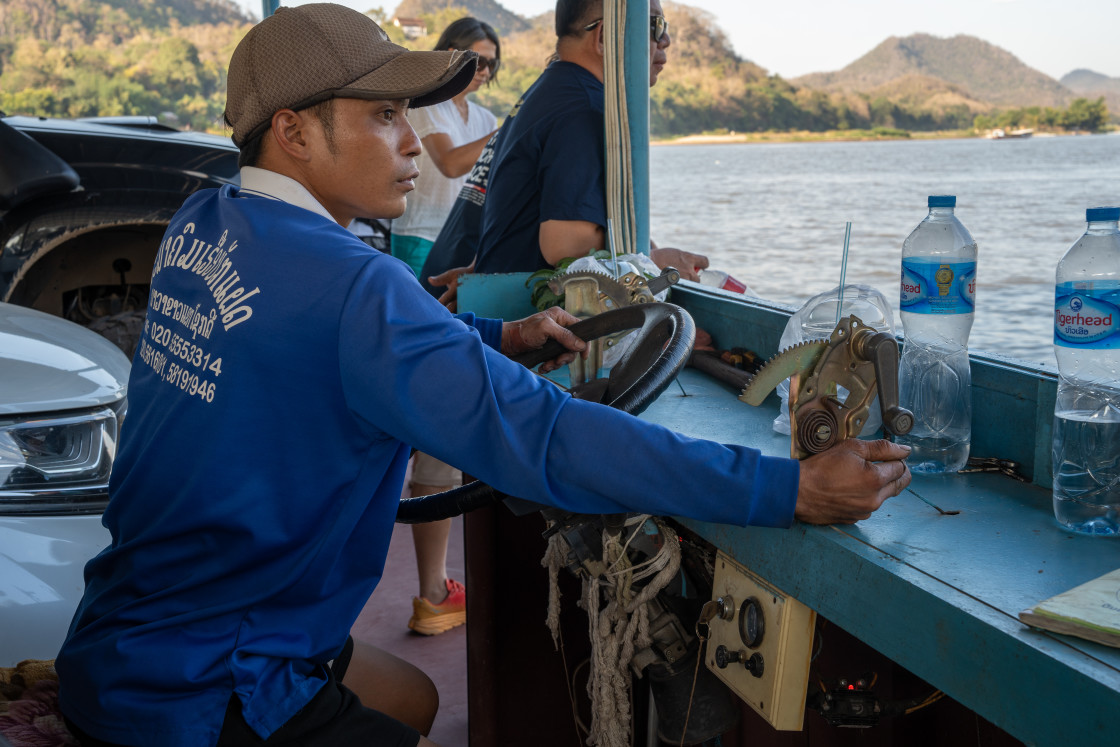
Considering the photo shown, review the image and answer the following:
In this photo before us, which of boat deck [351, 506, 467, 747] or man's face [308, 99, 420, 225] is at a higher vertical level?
man's face [308, 99, 420, 225]

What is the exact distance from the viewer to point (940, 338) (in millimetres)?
1623

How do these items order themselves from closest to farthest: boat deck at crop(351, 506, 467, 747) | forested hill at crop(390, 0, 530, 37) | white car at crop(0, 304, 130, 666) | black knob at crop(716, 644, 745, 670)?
black knob at crop(716, 644, 745, 670)
white car at crop(0, 304, 130, 666)
boat deck at crop(351, 506, 467, 747)
forested hill at crop(390, 0, 530, 37)

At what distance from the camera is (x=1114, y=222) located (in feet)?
4.64

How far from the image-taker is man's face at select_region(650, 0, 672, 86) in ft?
9.52

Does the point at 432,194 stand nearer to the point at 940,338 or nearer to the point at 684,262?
the point at 684,262

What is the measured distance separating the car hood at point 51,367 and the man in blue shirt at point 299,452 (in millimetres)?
1132

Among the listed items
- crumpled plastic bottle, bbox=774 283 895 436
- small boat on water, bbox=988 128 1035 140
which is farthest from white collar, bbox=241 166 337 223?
small boat on water, bbox=988 128 1035 140

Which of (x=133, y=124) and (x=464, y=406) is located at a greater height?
(x=133, y=124)

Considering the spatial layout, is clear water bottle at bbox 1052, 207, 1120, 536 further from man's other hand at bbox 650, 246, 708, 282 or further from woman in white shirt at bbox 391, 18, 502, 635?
woman in white shirt at bbox 391, 18, 502, 635

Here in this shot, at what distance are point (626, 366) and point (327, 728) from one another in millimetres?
854

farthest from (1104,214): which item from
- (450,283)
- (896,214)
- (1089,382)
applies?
(896,214)

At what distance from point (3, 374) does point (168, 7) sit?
2426 centimetres

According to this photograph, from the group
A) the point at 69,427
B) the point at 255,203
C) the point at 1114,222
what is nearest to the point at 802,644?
the point at 1114,222

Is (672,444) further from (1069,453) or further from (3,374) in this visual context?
(3,374)
